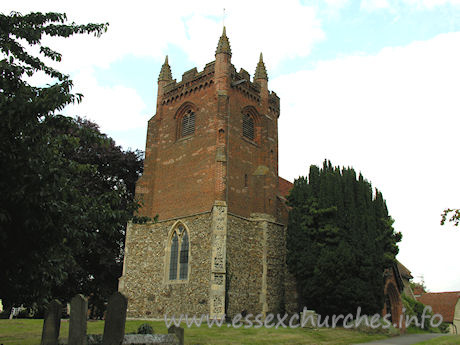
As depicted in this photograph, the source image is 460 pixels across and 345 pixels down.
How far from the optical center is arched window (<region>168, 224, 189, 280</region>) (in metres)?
23.2

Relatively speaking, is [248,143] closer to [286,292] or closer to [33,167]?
[286,292]

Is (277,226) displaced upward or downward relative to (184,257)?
upward

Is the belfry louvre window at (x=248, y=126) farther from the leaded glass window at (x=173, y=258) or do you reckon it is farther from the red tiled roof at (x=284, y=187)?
the leaded glass window at (x=173, y=258)

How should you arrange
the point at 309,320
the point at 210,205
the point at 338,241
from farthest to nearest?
the point at 210,205 → the point at 338,241 → the point at 309,320

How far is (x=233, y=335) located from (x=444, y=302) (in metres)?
40.9

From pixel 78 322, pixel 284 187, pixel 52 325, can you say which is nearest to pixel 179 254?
pixel 284 187

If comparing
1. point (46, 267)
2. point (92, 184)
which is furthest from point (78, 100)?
point (92, 184)

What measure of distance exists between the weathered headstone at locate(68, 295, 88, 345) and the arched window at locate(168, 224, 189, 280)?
1527cm

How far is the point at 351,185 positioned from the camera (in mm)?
23594

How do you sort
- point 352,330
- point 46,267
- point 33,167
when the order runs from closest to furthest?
point 33,167, point 46,267, point 352,330

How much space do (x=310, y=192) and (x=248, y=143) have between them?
514 centimetres

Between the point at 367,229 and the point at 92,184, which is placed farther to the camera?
the point at 92,184

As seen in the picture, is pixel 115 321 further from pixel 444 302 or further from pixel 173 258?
pixel 444 302

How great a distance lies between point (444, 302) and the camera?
4825 centimetres
